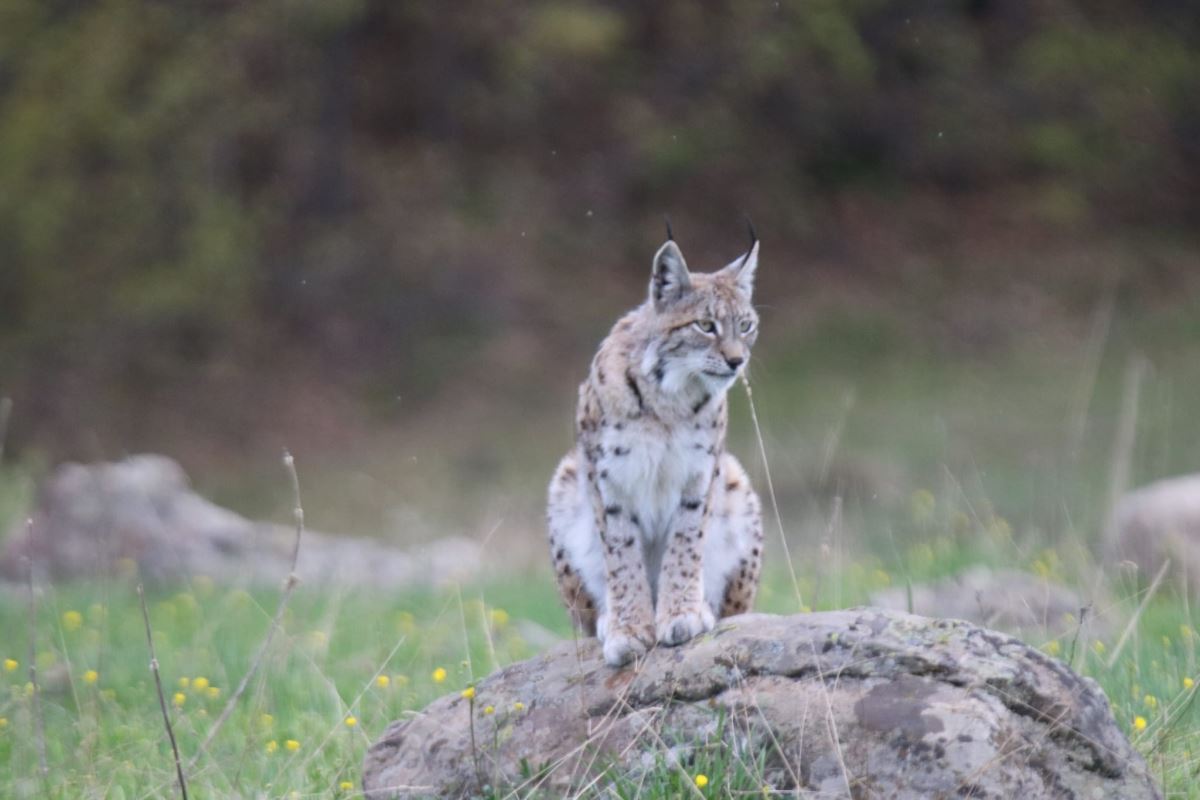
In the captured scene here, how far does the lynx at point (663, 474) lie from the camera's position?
20.0ft

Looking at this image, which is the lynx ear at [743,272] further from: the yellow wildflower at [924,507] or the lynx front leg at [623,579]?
the yellow wildflower at [924,507]

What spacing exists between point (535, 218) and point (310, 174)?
11.7 ft

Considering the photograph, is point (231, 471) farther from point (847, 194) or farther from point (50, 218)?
point (847, 194)

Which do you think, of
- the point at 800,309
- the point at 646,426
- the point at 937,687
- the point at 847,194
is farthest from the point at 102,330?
the point at 937,687

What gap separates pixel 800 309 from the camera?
2359 centimetres

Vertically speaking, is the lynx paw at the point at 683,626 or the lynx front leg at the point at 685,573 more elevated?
the lynx front leg at the point at 685,573

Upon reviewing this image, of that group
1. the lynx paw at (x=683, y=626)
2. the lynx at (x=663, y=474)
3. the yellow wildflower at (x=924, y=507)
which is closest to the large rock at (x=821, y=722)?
the lynx paw at (x=683, y=626)

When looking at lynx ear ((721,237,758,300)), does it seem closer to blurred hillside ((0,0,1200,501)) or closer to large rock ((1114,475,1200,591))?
large rock ((1114,475,1200,591))

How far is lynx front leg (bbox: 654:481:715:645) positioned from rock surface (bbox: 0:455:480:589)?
21.7 ft

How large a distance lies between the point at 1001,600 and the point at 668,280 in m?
2.87

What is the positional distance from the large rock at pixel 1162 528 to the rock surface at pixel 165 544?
16.9 feet

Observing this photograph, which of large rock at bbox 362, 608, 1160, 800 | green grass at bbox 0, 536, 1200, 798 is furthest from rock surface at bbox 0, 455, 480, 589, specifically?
large rock at bbox 362, 608, 1160, 800

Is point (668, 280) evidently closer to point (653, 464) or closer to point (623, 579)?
point (653, 464)

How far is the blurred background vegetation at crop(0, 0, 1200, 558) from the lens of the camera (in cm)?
2067
